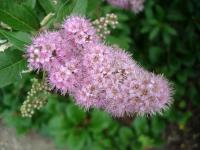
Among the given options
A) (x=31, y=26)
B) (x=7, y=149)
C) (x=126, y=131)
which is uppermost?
(x=31, y=26)

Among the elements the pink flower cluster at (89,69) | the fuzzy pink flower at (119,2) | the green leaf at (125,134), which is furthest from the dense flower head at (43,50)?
the green leaf at (125,134)

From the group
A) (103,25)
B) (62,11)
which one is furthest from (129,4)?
(62,11)

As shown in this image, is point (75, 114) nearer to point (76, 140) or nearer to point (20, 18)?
point (76, 140)

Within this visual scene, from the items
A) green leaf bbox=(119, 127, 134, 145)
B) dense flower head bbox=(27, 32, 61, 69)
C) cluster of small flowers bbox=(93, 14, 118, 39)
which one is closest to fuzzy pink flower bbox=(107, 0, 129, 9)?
cluster of small flowers bbox=(93, 14, 118, 39)

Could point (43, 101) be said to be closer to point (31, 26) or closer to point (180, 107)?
point (31, 26)

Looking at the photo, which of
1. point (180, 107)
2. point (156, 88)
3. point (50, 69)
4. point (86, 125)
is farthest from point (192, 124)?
point (50, 69)

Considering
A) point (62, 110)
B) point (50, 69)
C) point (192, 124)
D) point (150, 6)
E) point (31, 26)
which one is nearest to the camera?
point (50, 69)

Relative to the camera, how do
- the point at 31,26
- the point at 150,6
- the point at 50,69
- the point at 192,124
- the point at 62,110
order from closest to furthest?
the point at 50,69 → the point at 31,26 → the point at 150,6 → the point at 62,110 → the point at 192,124
